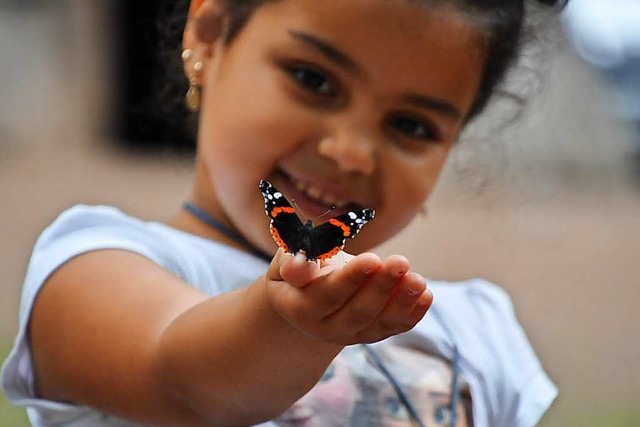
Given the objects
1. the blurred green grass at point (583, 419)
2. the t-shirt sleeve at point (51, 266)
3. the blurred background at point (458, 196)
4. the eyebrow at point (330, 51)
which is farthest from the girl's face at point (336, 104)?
the blurred green grass at point (583, 419)

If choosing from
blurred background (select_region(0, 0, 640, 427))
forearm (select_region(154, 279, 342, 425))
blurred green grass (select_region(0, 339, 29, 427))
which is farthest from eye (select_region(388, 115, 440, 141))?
blurred green grass (select_region(0, 339, 29, 427))

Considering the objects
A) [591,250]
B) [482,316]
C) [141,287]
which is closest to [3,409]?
[482,316]

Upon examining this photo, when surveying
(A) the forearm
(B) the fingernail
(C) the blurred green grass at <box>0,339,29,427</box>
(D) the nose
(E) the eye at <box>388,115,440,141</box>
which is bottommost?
(C) the blurred green grass at <box>0,339,29,427</box>

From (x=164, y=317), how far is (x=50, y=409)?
0.57 feet

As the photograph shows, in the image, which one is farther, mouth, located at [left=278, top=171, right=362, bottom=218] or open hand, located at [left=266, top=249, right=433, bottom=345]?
mouth, located at [left=278, top=171, right=362, bottom=218]

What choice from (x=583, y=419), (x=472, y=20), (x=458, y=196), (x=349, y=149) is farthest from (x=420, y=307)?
(x=583, y=419)

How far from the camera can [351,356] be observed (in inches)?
36.8

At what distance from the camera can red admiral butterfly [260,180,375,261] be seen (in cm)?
57

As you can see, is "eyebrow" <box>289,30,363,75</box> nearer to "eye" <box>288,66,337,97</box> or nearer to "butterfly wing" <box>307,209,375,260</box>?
"eye" <box>288,66,337,97</box>

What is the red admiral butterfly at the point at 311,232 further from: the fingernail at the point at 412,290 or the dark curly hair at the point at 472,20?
the dark curly hair at the point at 472,20

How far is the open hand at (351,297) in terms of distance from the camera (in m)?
0.56

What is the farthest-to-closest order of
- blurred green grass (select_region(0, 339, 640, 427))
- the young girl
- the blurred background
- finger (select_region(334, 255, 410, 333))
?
the blurred background < blurred green grass (select_region(0, 339, 640, 427)) < the young girl < finger (select_region(334, 255, 410, 333))

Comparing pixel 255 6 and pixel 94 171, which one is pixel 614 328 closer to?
pixel 94 171

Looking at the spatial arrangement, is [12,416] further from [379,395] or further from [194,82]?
[379,395]
